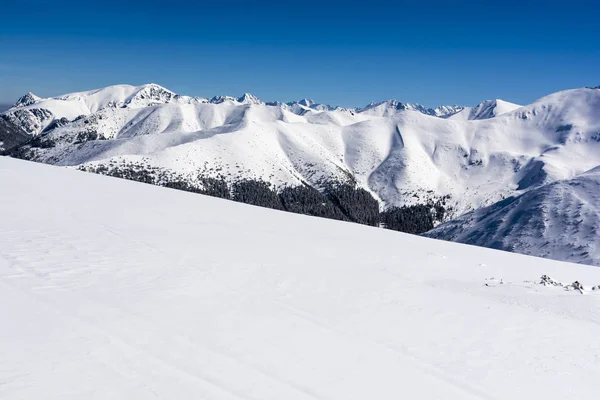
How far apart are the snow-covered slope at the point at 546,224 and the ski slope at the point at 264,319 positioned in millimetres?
69383

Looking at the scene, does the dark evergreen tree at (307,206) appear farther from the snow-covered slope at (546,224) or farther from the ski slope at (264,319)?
the ski slope at (264,319)

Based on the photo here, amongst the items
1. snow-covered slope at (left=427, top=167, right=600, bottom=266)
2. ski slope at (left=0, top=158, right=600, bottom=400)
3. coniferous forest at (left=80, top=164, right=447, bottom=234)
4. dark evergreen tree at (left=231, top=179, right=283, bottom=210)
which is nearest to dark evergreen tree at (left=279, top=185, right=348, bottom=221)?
coniferous forest at (left=80, top=164, right=447, bottom=234)

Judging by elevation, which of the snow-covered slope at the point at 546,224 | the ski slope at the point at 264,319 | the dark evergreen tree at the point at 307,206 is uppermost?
the ski slope at the point at 264,319

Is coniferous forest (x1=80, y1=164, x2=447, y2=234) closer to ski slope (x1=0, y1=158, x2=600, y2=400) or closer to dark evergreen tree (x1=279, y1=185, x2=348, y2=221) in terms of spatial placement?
dark evergreen tree (x1=279, y1=185, x2=348, y2=221)

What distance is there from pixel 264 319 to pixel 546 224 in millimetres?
97333

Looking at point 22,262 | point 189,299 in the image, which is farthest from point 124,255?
point 189,299

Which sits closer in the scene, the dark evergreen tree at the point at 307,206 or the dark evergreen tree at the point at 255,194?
the dark evergreen tree at the point at 255,194

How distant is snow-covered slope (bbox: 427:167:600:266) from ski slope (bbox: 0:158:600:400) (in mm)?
69383

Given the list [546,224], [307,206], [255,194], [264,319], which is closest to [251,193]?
[255,194]

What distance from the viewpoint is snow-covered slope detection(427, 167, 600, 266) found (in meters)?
79.7

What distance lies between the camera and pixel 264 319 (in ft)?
35.9

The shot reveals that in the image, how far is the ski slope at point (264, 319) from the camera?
796 centimetres

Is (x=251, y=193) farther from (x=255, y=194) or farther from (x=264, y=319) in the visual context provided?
(x=264, y=319)

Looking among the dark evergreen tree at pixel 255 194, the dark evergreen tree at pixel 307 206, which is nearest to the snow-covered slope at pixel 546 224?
the dark evergreen tree at pixel 307 206
